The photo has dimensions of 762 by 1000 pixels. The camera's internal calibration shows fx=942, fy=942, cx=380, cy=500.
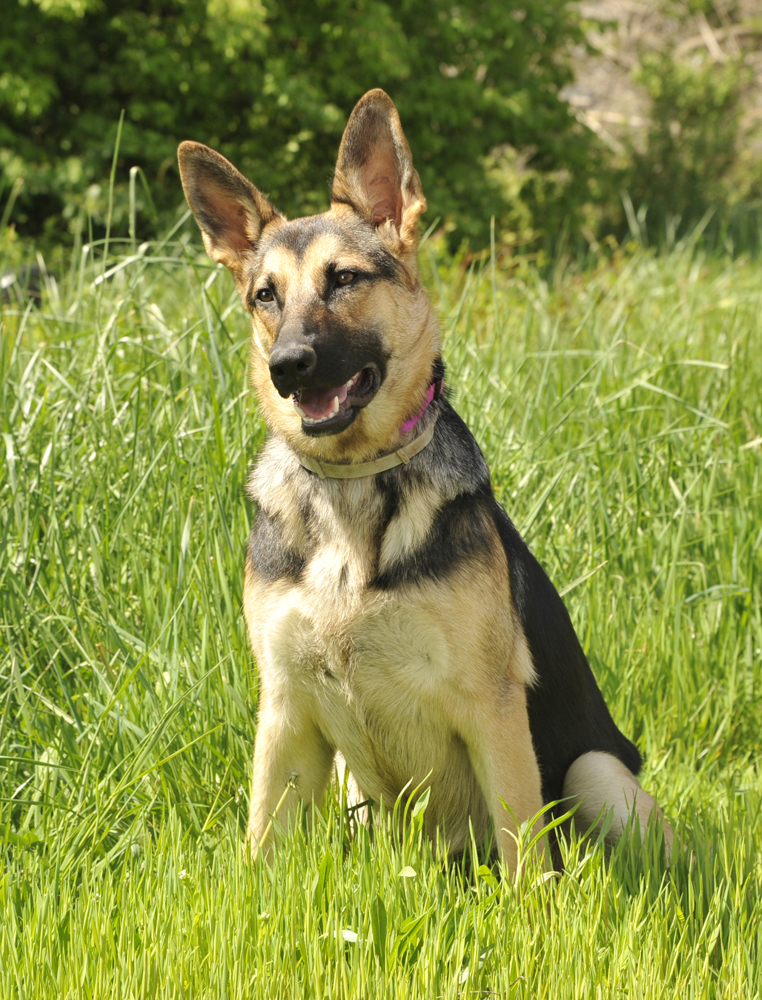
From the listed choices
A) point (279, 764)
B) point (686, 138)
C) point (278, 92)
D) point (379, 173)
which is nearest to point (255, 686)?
point (279, 764)

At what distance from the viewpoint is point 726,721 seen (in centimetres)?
355

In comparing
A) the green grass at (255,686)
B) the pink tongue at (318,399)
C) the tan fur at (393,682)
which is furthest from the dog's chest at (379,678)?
the pink tongue at (318,399)

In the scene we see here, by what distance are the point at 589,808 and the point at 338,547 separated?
3.61 ft

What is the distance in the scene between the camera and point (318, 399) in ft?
8.57

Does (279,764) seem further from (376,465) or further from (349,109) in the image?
(349,109)

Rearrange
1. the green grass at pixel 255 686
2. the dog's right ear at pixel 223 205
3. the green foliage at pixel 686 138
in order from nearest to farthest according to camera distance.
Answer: the green grass at pixel 255 686 < the dog's right ear at pixel 223 205 < the green foliage at pixel 686 138

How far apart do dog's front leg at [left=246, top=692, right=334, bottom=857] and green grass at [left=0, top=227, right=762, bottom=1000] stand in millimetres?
115

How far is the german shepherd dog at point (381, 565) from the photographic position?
250 cm

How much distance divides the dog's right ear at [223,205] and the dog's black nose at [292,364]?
743 millimetres

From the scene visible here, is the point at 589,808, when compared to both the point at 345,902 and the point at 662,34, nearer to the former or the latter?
the point at 345,902

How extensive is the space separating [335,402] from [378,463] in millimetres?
220

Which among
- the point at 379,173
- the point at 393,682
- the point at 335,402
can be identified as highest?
the point at 379,173

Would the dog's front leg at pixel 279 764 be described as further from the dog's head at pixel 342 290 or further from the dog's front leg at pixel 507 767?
the dog's head at pixel 342 290

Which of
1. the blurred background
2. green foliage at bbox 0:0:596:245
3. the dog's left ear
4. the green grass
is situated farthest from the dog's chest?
green foliage at bbox 0:0:596:245
